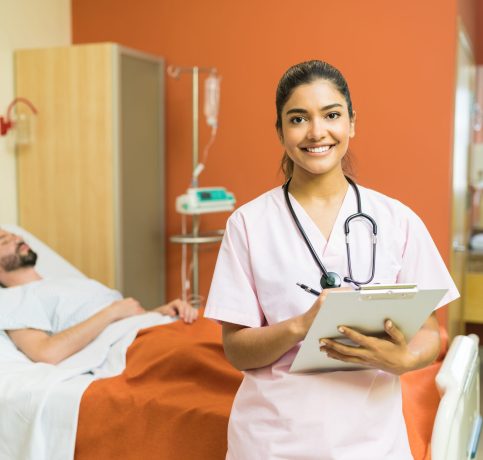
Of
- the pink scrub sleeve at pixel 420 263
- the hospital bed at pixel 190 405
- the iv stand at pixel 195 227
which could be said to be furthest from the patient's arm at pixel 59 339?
the pink scrub sleeve at pixel 420 263

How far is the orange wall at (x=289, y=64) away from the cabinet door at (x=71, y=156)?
1.71ft

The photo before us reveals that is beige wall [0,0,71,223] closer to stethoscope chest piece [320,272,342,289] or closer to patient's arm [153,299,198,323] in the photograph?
patient's arm [153,299,198,323]

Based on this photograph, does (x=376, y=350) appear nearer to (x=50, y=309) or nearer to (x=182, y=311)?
(x=182, y=311)

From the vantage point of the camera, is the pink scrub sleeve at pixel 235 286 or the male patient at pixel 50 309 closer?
the pink scrub sleeve at pixel 235 286

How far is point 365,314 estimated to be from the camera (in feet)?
3.58

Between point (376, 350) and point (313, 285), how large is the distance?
152 millimetres

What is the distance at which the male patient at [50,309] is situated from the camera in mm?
2281

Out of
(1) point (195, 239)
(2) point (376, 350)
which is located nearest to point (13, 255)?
(1) point (195, 239)

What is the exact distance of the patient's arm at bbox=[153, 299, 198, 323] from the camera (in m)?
2.52

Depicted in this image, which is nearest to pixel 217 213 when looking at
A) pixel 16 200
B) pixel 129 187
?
pixel 129 187

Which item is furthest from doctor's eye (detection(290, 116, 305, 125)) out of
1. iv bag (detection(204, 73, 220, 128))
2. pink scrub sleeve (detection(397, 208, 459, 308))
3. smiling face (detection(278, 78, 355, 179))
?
iv bag (detection(204, 73, 220, 128))

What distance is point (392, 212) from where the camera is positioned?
126cm

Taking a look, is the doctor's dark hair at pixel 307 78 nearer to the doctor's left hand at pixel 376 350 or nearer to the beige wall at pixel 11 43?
the doctor's left hand at pixel 376 350

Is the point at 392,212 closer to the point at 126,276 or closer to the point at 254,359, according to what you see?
the point at 254,359
